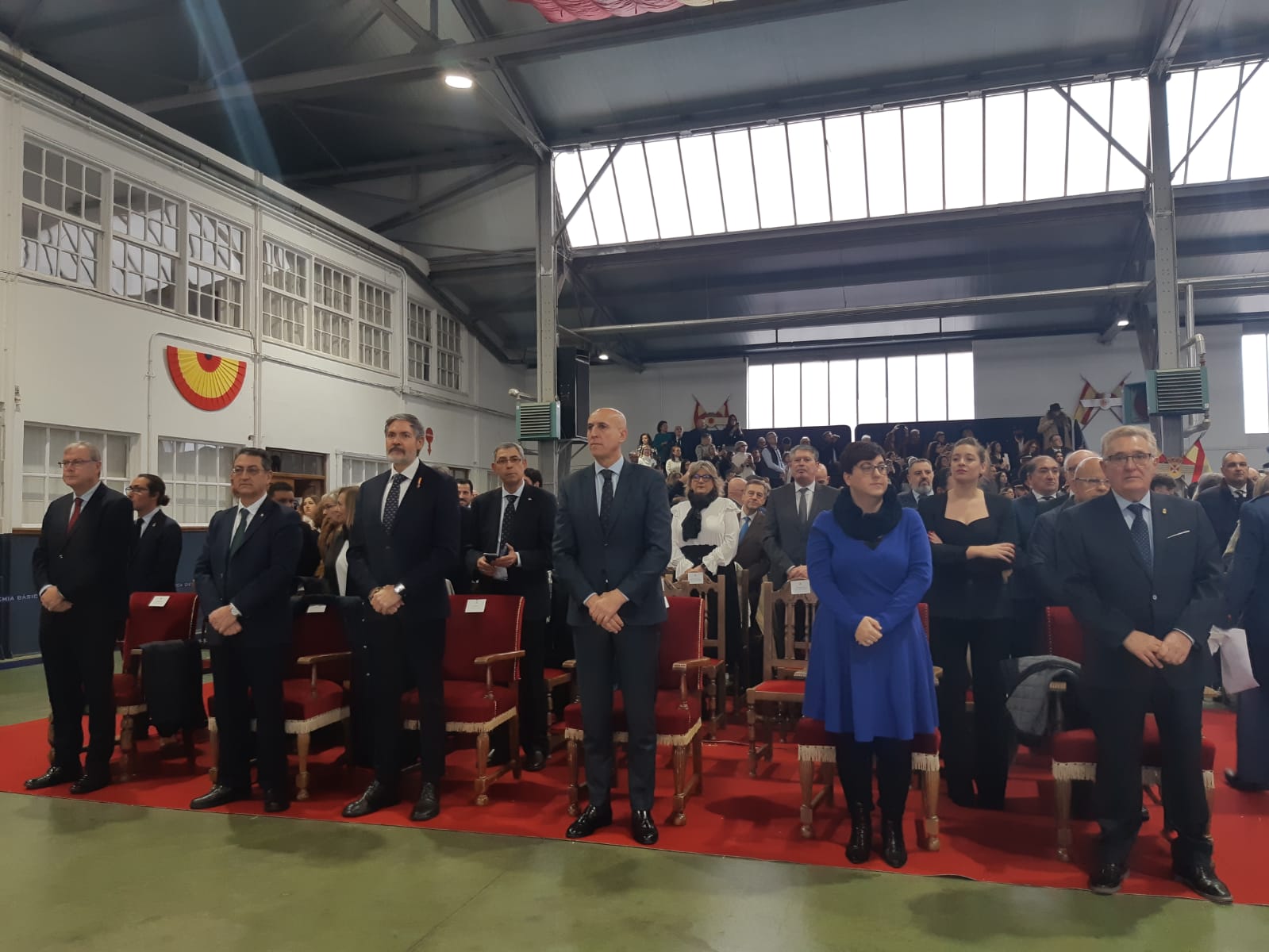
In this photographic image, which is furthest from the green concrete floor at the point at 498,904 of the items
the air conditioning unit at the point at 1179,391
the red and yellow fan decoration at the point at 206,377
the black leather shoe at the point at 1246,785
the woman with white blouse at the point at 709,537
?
the air conditioning unit at the point at 1179,391

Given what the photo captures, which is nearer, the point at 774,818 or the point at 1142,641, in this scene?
the point at 1142,641

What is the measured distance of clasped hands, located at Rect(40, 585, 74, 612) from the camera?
3.73 m

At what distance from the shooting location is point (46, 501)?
8062 mm

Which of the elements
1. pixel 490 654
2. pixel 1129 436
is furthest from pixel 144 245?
pixel 1129 436

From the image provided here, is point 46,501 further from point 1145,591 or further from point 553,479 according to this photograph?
point 1145,591

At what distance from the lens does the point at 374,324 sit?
13227mm

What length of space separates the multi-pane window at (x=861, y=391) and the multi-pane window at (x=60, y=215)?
1125 cm

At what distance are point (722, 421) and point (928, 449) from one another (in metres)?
4.98

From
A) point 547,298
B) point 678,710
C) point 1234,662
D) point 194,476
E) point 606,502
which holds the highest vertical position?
point 547,298

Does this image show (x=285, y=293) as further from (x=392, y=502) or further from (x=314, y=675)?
(x=392, y=502)

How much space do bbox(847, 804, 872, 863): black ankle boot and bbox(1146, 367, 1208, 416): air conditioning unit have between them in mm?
8262

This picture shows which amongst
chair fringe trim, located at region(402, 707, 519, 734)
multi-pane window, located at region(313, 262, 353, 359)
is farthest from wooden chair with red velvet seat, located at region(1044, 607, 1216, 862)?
multi-pane window, located at region(313, 262, 353, 359)

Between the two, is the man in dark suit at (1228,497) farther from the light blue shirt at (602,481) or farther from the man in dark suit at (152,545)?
the man in dark suit at (152,545)

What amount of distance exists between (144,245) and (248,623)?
744 cm
